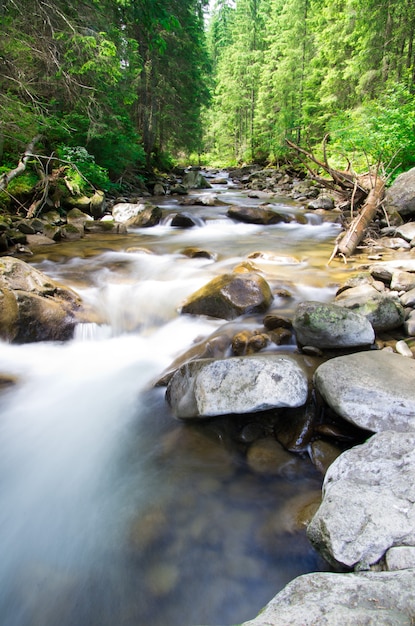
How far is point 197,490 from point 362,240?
21.8ft

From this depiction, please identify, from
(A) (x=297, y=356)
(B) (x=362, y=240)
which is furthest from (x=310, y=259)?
(A) (x=297, y=356)

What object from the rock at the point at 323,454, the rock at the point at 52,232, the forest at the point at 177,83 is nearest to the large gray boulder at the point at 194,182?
the forest at the point at 177,83

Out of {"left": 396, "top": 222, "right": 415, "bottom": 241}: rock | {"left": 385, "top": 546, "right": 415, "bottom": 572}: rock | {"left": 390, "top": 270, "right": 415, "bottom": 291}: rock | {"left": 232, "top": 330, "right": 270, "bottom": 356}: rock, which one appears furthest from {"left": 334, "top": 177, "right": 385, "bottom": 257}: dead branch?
{"left": 385, "top": 546, "right": 415, "bottom": 572}: rock

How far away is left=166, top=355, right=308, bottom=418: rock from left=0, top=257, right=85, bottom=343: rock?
2294 millimetres

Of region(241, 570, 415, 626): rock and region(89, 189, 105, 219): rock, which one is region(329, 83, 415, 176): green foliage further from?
region(241, 570, 415, 626): rock

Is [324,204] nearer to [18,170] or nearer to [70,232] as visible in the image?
[70,232]

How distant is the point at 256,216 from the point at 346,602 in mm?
10729

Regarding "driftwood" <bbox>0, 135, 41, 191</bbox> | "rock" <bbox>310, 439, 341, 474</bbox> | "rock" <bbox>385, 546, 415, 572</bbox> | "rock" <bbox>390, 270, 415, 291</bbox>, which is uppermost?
"driftwood" <bbox>0, 135, 41, 191</bbox>

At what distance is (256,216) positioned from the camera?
11.2 m

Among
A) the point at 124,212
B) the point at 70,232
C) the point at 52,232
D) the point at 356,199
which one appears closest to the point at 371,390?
the point at 52,232

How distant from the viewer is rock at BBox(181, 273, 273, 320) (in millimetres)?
4773

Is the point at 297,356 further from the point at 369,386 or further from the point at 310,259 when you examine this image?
the point at 310,259

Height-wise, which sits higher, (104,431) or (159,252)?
(159,252)

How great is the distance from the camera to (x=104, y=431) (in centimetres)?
354
